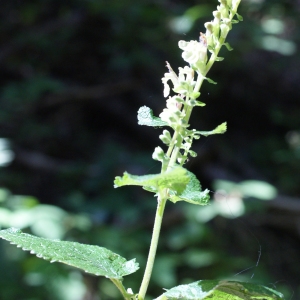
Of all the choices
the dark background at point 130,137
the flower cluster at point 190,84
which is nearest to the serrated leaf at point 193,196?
the flower cluster at point 190,84

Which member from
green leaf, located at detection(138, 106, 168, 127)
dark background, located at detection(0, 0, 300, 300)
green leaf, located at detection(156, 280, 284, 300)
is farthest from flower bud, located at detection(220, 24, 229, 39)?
dark background, located at detection(0, 0, 300, 300)

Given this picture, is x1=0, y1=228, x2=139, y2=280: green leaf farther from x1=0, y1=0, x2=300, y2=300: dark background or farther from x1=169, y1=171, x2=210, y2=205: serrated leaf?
x1=0, y1=0, x2=300, y2=300: dark background

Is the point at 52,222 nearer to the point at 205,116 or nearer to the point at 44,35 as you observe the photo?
the point at 44,35

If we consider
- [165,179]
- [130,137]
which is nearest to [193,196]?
[165,179]

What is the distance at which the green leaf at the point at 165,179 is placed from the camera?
0.44 metres

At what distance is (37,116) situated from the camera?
3797mm

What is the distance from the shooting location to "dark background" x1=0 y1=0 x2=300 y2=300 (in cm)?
239

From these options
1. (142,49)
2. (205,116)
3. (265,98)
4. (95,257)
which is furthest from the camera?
(265,98)

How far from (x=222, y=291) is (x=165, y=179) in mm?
147

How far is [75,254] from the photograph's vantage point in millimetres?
529

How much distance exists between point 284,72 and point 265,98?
1.16 feet

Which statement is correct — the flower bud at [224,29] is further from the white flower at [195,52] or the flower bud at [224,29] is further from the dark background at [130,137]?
the dark background at [130,137]

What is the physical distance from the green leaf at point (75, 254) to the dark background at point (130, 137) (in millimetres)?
1534

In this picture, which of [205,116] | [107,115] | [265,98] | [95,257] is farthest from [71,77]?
[95,257]
